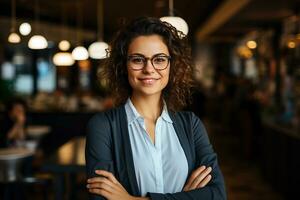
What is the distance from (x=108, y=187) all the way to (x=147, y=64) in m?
0.44

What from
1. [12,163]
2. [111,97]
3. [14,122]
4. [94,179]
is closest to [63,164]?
[12,163]

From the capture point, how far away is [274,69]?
937cm

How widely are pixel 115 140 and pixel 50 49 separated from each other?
1280 cm

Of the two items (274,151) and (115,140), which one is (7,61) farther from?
(115,140)

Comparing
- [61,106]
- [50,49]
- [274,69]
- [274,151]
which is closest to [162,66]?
[274,151]

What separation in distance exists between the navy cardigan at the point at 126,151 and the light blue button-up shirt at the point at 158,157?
0.02 meters

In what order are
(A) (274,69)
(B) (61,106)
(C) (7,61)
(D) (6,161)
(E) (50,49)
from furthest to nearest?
(E) (50,49) < (C) (7,61) < (A) (274,69) < (B) (61,106) < (D) (6,161)

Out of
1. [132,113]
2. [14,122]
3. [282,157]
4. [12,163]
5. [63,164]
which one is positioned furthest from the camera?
[282,157]

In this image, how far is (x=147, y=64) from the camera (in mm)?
1554

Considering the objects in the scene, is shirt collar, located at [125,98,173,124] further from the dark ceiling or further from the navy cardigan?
the dark ceiling

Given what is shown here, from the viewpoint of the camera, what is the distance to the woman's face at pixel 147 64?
1.56 meters

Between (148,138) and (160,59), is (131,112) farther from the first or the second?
(160,59)

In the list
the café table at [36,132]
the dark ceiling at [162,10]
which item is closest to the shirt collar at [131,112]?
the café table at [36,132]

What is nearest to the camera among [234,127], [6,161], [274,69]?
[6,161]
